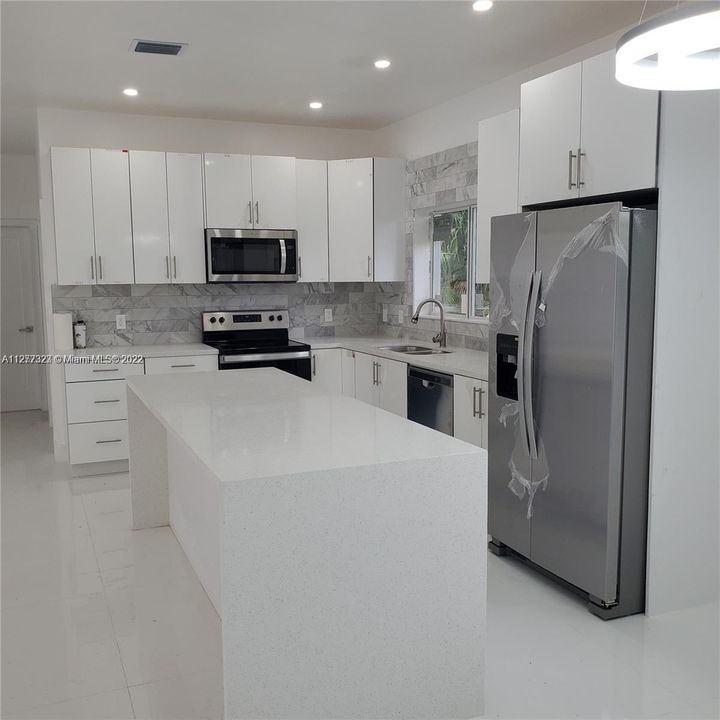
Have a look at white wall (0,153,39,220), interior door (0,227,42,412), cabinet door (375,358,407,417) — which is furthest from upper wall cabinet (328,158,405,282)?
interior door (0,227,42,412)

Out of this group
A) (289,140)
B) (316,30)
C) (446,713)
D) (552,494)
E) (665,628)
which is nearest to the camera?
(446,713)

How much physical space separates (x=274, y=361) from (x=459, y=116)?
223 cm

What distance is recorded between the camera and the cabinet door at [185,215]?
547cm

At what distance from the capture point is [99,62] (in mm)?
4277

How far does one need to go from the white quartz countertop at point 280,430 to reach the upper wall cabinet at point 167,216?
2256 mm

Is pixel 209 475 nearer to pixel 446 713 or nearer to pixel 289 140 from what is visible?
pixel 446 713

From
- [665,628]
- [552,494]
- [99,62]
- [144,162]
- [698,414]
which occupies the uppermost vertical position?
[99,62]

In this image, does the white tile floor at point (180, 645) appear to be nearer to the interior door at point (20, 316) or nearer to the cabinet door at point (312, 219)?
the cabinet door at point (312, 219)

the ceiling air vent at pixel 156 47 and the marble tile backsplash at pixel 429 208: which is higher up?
the ceiling air vent at pixel 156 47

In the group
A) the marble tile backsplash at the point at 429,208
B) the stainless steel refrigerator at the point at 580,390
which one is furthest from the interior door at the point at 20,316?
the stainless steel refrigerator at the point at 580,390

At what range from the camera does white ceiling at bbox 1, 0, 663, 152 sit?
3484 millimetres

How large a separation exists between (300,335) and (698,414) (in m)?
3.82

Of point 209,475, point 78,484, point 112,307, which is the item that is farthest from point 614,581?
point 112,307

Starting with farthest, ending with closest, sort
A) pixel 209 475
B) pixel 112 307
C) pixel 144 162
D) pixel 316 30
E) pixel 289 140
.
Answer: pixel 289 140
pixel 112 307
pixel 144 162
pixel 316 30
pixel 209 475
